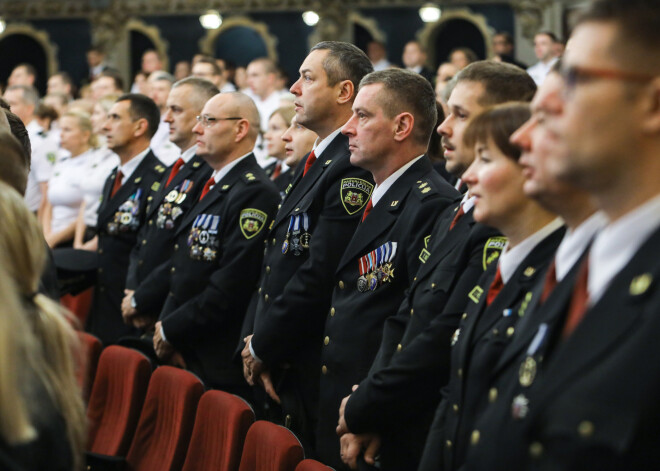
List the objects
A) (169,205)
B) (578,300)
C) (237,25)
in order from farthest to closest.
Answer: (237,25), (169,205), (578,300)

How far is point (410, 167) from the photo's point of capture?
313 cm

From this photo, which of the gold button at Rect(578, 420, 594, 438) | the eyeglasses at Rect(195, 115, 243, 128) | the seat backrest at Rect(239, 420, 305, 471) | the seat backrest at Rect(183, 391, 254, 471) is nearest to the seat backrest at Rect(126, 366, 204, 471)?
the seat backrest at Rect(183, 391, 254, 471)

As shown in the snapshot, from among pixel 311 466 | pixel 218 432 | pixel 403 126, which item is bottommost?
pixel 218 432

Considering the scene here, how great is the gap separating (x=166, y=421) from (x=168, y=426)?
25 mm

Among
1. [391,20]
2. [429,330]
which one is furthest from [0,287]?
[391,20]

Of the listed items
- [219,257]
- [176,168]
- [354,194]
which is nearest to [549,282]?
[354,194]

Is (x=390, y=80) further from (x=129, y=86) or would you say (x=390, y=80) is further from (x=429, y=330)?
(x=129, y=86)

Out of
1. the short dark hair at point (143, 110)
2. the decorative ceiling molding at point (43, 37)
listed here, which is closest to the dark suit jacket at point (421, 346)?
the short dark hair at point (143, 110)

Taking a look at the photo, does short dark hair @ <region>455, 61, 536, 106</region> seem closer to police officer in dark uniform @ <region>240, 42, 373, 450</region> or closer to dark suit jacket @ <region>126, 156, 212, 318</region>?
police officer in dark uniform @ <region>240, 42, 373, 450</region>

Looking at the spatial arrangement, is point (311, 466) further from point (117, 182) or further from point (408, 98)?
point (117, 182)

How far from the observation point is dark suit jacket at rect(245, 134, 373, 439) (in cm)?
334

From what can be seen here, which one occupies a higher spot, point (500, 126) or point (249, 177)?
point (500, 126)

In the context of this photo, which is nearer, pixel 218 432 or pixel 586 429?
pixel 586 429

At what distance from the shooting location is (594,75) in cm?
146
